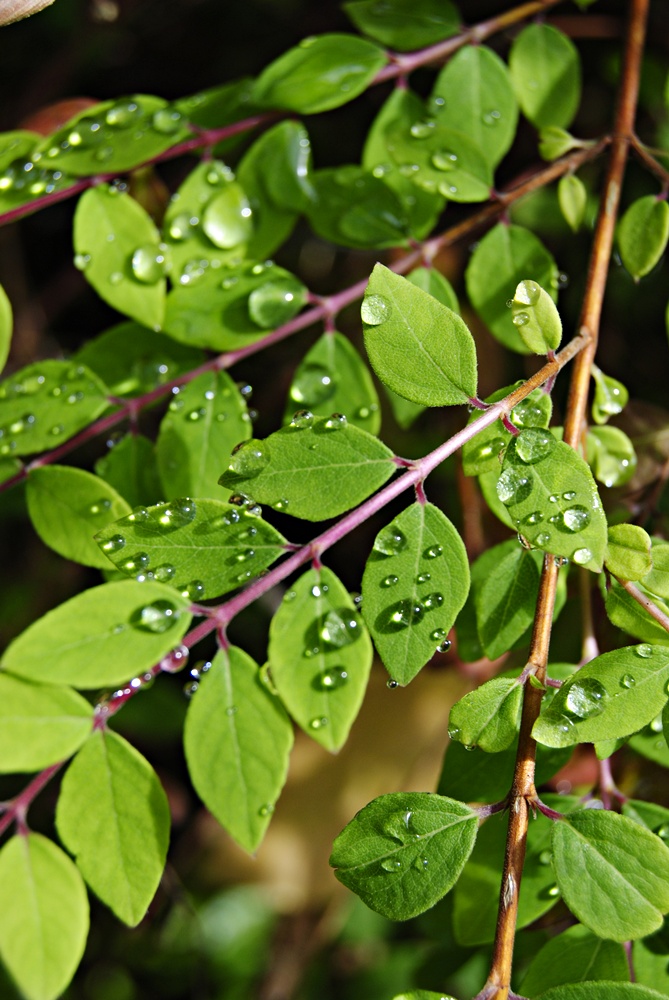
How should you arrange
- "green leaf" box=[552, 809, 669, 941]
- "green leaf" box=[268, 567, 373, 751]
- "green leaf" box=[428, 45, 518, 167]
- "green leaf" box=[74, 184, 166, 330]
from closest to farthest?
"green leaf" box=[552, 809, 669, 941], "green leaf" box=[268, 567, 373, 751], "green leaf" box=[74, 184, 166, 330], "green leaf" box=[428, 45, 518, 167]

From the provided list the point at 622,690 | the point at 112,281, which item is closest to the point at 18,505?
the point at 112,281

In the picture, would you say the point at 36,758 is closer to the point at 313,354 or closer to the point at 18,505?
the point at 313,354

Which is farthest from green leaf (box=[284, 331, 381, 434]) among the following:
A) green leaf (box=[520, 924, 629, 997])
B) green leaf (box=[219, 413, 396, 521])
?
green leaf (box=[520, 924, 629, 997])

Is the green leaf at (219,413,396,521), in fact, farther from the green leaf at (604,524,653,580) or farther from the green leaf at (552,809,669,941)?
the green leaf at (552,809,669,941)

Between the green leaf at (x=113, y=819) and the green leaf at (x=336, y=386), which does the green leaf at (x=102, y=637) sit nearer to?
the green leaf at (x=113, y=819)

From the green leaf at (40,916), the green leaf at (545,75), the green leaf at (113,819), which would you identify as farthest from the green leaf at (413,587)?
the green leaf at (545,75)

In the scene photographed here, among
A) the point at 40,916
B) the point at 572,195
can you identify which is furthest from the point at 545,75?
the point at 40,916
